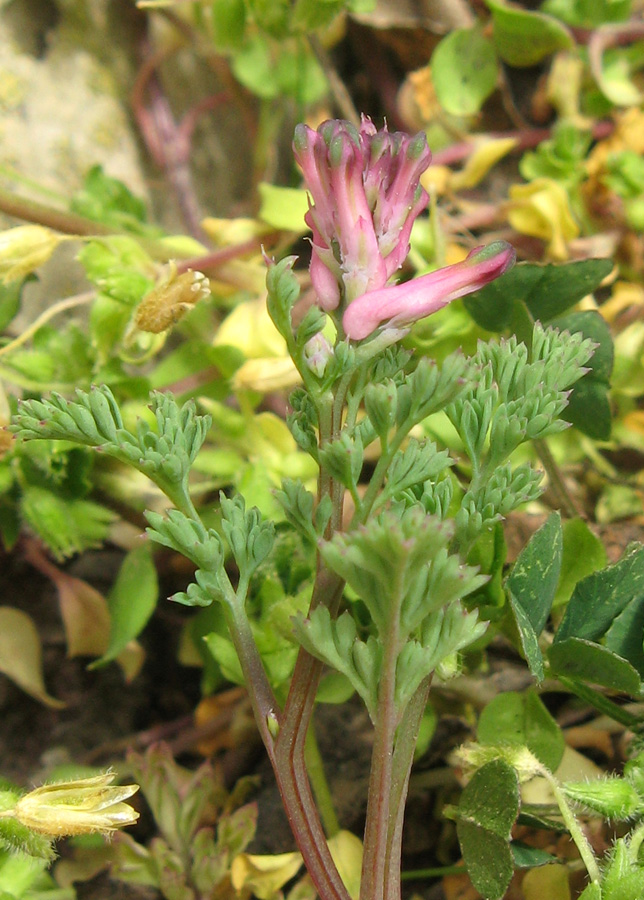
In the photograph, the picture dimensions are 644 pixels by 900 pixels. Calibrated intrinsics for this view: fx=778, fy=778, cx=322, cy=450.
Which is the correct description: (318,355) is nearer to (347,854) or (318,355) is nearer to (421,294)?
(421,294)

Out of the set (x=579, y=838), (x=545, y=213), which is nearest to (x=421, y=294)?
(x=579, y=838)

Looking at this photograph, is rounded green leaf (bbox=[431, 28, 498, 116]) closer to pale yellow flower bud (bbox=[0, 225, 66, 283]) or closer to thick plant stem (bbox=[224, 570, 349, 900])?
pale yellow flower bud (bbox=[0, 225, 66, 283])

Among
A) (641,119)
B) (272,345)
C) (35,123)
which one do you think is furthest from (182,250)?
(641,119)

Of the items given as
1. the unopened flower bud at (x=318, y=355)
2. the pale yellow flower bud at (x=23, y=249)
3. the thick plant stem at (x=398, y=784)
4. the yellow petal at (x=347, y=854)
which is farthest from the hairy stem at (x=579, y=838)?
the pale yellow flower bud at (x=23, y=249)

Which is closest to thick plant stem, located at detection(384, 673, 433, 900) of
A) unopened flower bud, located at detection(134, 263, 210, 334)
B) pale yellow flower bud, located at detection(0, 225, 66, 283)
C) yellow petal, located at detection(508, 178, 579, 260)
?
unopened flower bud, located at detection(134, 263, 210, 334)

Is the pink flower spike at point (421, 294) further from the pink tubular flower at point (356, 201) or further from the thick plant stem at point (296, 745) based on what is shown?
the thick plant stem at point (296, 745)

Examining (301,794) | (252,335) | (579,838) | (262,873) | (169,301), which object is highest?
(169,301)
